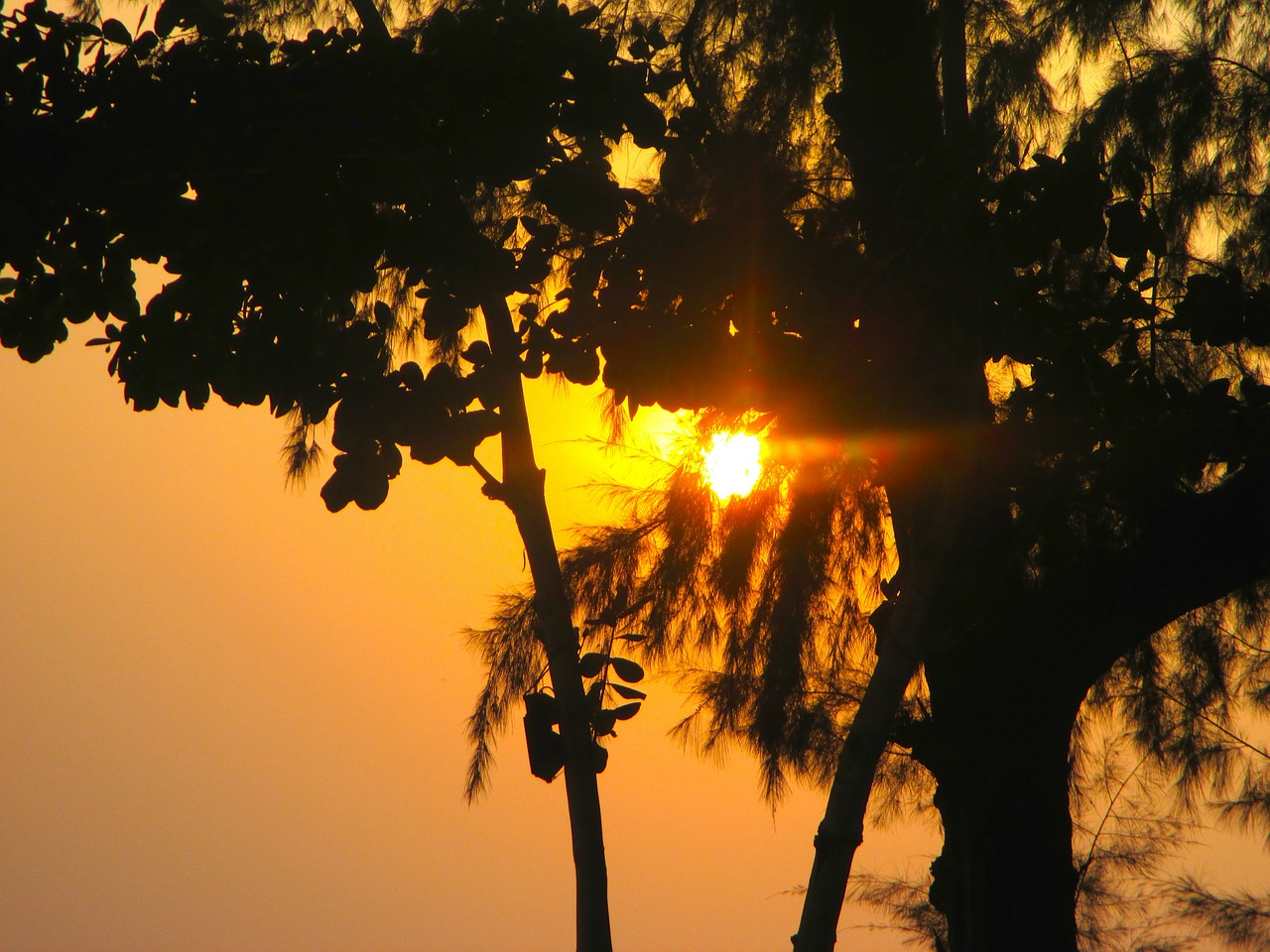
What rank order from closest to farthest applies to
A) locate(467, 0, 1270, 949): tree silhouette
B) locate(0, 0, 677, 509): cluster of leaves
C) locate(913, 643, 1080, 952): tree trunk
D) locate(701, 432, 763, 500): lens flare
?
1. locate(0, 0, 677, 509): cluster of leaves
2. locate(467, 0, 1270, 949): tree silhouette
3. locate(913, 643, 1080, 952): tree trunk
4. locate(701, 432, 763, 500): lens flare

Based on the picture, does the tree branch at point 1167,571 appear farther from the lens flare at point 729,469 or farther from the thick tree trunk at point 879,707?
the lens flare at point 729,469

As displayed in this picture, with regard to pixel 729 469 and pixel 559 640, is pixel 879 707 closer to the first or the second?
pixel 559 640

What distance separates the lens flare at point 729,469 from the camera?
388cm

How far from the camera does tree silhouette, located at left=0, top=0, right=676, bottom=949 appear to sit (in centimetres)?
198

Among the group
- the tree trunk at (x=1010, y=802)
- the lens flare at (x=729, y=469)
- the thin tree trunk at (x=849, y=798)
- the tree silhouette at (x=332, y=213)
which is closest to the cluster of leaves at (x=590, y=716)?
the tree silhouette at (x=332, y=213)

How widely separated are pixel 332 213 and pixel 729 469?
2063 millimetres

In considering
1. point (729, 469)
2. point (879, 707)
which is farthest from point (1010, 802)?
point (729, 469)

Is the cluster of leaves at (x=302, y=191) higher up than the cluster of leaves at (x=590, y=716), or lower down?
higher up

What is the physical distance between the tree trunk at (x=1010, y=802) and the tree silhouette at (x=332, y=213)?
Result: 2.91ft

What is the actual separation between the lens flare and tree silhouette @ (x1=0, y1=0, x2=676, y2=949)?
116cm

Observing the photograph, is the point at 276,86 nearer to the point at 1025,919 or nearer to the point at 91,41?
the point at 91,41

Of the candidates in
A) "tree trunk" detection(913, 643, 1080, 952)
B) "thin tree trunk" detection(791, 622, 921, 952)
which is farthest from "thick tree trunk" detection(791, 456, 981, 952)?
"tree trunk" detection(913, 643, 1080, 952)

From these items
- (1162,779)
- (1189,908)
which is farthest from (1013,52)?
(1189,908)

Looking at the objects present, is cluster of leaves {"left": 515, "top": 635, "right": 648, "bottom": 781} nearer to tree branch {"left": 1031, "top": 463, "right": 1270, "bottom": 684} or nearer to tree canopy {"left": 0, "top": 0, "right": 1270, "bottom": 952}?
tree canopy {"left": 0, "top": 0, "right": 1270, "bottom": 952}
